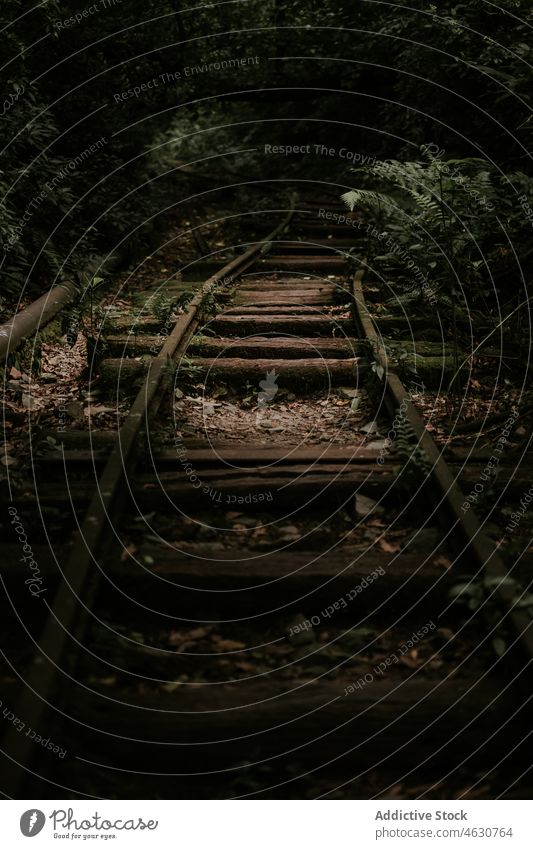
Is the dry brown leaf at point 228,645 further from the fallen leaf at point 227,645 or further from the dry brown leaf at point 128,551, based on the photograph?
the dry brown leaf at point 128,551

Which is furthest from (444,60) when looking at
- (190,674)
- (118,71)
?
(190,674)

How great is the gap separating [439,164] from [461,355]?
1782 mm

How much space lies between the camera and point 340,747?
2.19 m

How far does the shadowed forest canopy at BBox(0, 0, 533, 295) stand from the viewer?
6809 mm

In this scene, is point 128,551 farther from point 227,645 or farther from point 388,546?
point 388,546

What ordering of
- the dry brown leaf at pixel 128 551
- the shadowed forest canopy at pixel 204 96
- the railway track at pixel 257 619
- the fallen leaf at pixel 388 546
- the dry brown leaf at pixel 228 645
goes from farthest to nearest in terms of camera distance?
the shadowed forest canopy at pixel 204 96, the fallen leaf at pixel 388 546, the dry brown leaf at pixel 128 551, the dry brown leaf at pixel 228 645, the railway track at pixel 257 619

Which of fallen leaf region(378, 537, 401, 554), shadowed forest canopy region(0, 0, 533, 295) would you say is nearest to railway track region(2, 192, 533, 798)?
fallen leaf region(378, 537, 401, 554)

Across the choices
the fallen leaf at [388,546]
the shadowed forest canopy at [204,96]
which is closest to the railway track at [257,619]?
the fallen leaf at [388,546]

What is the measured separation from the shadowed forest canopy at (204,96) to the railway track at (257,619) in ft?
10.5

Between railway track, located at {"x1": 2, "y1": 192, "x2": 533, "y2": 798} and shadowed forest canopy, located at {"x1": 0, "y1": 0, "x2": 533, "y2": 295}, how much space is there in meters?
3.21

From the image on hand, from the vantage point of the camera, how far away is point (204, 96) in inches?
482

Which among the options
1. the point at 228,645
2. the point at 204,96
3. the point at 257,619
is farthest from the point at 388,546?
the point at 204,96

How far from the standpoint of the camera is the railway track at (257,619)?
2156mm

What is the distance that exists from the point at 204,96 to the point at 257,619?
11541 mm
